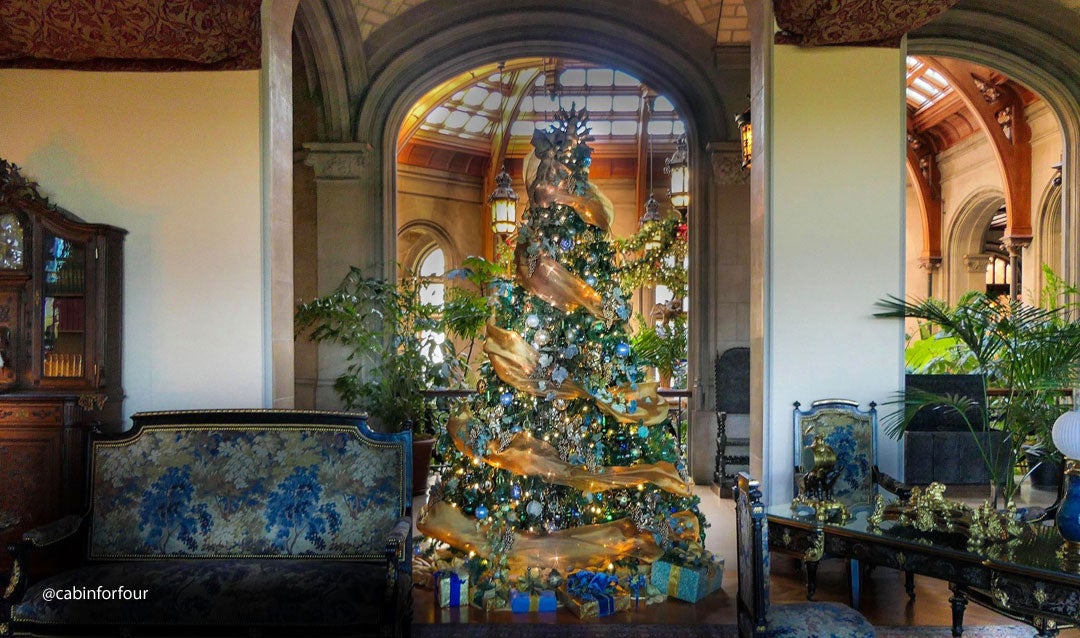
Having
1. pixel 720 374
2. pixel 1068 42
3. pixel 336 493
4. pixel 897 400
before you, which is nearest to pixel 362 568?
pixel 336 493

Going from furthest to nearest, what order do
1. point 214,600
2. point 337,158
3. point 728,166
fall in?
1. point 337,158
2. point 728,166
3. point 214,600

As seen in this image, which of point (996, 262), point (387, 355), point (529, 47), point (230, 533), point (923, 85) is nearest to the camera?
point (230, 533)

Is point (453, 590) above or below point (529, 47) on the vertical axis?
below

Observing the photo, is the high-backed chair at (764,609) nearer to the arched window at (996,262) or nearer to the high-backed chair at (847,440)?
the high-backed chair at (847,440)

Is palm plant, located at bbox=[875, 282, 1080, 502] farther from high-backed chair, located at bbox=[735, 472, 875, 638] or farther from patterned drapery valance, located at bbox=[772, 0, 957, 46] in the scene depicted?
high-backed chair, located at bbox=[735, 472, 875, 638]

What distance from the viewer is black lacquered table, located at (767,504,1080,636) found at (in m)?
3.00

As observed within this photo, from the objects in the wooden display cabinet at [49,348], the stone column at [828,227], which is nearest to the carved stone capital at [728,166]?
the stone column at [828,227]

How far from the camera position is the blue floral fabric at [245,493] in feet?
13.3

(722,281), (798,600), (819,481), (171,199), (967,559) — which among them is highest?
(171,199)

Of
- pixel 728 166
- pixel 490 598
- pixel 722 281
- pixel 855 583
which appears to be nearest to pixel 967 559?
pixel 855 583

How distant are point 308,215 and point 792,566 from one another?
612 cm

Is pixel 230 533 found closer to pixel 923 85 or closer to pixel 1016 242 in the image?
pixel 1016 242

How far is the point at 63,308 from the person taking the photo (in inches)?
188

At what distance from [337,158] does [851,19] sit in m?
5.55
